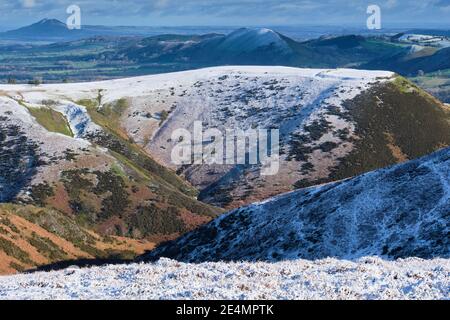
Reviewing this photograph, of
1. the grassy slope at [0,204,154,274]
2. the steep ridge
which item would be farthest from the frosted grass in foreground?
the steep ridge

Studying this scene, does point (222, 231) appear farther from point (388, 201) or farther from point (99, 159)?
point (99, 159)

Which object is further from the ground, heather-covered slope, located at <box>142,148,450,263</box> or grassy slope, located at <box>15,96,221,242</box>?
heather-covered slope, located at <box>142,148,450,263</box>

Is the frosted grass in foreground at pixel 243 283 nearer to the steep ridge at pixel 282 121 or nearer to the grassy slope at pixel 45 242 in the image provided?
the grassy slope at pixel 45 242

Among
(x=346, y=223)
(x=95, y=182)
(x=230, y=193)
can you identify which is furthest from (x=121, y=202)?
(x=346, y=223)

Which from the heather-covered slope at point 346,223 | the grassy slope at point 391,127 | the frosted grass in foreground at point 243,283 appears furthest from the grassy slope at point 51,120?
the frosted grass in foreground at point 243,283

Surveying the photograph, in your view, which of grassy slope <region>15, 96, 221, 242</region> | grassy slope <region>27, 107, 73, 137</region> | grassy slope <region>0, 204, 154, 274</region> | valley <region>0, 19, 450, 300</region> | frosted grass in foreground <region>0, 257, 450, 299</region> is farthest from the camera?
grassy slope <region>27, 107, 73, 137</region>

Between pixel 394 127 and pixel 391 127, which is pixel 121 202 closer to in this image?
pixel 391 127

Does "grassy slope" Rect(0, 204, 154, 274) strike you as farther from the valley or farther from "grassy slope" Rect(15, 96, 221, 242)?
"grassy slope" Rect(15, 96, 221, 242)
